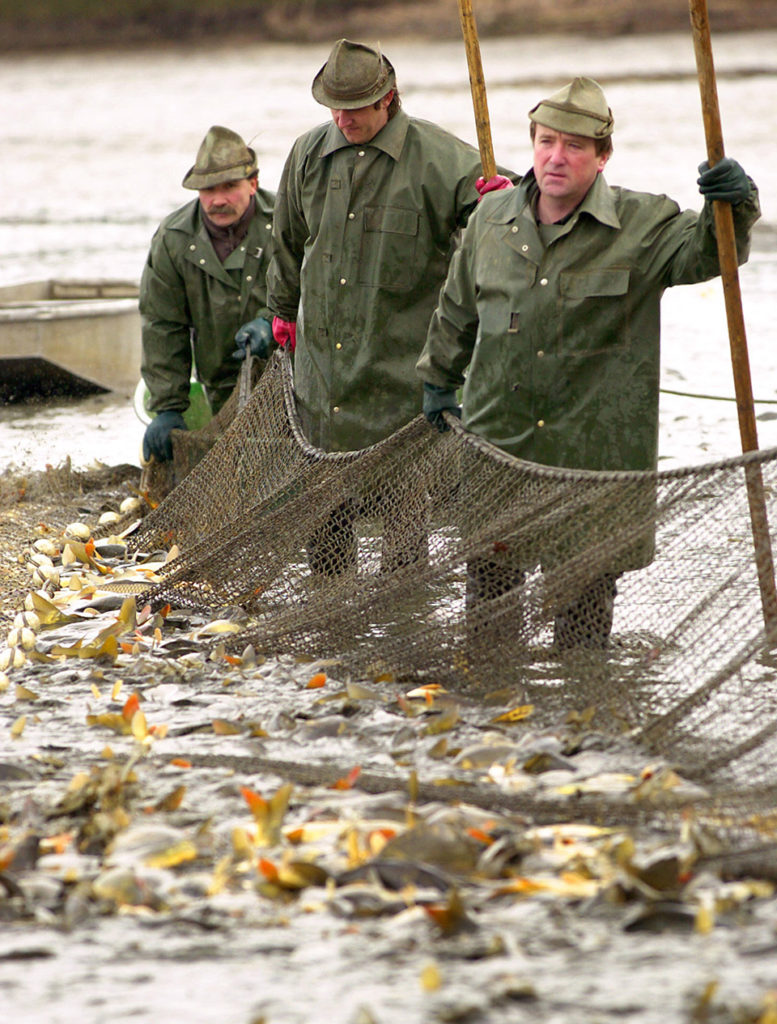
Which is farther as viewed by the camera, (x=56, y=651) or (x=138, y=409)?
(x=138, y=409)

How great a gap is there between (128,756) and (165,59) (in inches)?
1202

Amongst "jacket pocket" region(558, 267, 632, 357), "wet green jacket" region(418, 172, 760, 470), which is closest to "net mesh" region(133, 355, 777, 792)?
"wet green jacket" region(418, 172, 760, 470)

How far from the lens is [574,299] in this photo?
410cm

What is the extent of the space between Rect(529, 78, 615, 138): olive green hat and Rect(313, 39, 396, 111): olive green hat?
0.88 m

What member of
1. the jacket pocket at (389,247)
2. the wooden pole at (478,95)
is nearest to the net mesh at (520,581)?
the jacket pocket at (389,247)

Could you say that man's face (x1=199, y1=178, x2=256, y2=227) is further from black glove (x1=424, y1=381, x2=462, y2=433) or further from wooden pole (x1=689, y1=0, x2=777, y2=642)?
wooden pole (x1=689, y1=0, x2=777, y2=642)

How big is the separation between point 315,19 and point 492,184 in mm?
31099

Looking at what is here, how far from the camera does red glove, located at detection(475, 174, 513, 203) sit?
469cm

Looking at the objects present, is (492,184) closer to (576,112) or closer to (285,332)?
(576,112)

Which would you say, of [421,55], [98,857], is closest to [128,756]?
[98,857]

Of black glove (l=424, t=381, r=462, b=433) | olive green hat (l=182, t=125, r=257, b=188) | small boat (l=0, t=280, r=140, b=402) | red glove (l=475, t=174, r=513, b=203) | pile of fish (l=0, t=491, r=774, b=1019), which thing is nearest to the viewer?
pile of fish (l=0, t=491, r=774, b=1019)

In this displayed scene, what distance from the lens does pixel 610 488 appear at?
3.84 m

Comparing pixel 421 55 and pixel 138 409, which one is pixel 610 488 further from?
pixel 421 55

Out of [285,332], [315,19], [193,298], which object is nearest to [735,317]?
[285,332]
